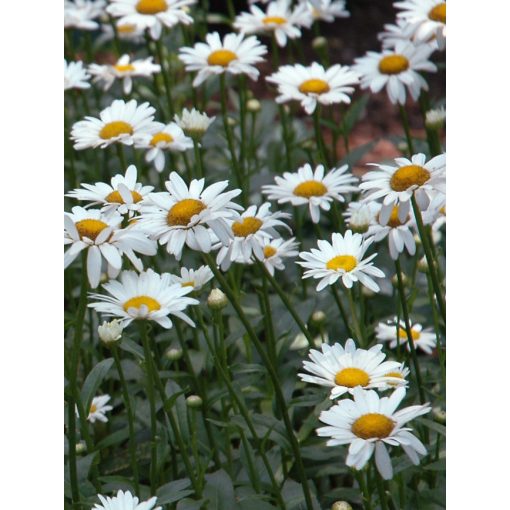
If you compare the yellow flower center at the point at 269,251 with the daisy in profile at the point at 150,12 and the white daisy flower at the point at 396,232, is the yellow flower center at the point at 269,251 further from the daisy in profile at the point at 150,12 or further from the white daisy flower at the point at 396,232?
the daisy in profile at the point at 150,12

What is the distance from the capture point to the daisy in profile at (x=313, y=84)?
91.2 inches

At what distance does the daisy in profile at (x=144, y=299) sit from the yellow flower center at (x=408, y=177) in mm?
387

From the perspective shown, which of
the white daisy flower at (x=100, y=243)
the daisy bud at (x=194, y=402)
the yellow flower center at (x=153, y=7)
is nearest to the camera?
the white daisy flower at (x=100, y=243)

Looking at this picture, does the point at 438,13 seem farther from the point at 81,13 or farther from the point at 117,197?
the point at 81,13

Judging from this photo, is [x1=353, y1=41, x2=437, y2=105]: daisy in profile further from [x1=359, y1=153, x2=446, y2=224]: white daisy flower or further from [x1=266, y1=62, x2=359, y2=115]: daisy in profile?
[x1=359, y1=153, x2=446, y2=224]: white daisy flower

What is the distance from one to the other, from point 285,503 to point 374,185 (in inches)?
21.5

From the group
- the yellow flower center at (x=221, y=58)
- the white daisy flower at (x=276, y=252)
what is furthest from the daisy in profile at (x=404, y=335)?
the yellow flower center at (x=221, y=58)

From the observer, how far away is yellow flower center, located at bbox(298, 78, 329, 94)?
7.72 feet

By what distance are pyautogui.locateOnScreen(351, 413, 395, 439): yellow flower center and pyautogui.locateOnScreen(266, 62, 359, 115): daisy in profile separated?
1.07 metres

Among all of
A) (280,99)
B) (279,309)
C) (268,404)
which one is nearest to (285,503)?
(268,404)

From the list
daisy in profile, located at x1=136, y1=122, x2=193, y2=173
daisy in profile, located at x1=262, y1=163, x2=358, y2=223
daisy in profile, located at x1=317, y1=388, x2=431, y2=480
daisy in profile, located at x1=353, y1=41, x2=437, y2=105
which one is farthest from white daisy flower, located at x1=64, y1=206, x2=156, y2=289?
daisy in profile, located at x1=353, y1=41, x2=437, y2=105

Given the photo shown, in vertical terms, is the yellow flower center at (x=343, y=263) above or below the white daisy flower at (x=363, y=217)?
below

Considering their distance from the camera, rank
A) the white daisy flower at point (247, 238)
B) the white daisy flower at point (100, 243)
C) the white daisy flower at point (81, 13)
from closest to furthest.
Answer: the white daisy flower at point (100, 243), the white daisy flower at point (247, 238), the white daisy flower at point (81, 13)

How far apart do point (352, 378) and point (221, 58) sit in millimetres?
1177
